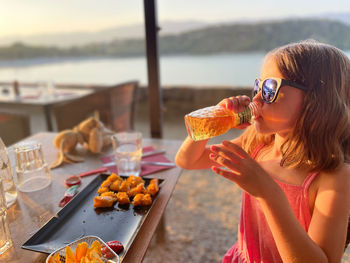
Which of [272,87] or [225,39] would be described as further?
[225,39]

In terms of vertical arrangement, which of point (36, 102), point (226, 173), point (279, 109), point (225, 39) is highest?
point (225, 39)

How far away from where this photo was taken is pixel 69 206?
0.85 meters

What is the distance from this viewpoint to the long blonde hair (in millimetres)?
705

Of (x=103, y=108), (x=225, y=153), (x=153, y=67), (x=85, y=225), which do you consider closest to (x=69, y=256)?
(x=85, y=225)

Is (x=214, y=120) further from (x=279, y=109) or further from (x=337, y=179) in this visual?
(x=337, y=179)

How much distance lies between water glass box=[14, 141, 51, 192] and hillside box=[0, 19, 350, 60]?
6.29ft

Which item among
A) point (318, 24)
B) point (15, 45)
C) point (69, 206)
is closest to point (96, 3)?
point (15, 45)

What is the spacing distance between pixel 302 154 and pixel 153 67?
4.11ft

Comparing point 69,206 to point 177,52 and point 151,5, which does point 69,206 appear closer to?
point 151,5

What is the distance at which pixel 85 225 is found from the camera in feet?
2.57

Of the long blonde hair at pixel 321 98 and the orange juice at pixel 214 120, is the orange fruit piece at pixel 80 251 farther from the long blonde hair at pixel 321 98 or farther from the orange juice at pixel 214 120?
the long blonde hair at pixel 321 98

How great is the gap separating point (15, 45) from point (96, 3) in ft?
7.93

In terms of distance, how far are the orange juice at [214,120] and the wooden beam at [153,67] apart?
1053mm

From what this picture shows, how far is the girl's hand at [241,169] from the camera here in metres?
0.62
